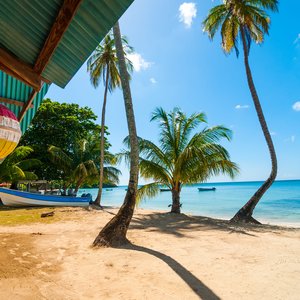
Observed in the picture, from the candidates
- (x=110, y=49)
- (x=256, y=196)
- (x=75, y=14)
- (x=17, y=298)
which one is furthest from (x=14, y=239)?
(x=110, y=49)

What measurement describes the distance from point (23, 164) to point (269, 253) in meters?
18.0

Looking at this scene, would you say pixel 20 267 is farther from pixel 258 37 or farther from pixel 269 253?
pixel 258 37

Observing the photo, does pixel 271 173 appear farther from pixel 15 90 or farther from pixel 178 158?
pixel 15 90

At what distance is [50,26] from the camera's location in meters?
3.14

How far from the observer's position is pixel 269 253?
539 centimetres

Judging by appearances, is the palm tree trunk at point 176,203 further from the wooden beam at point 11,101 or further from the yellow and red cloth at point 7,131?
the yellow and red cloth at point 7,131

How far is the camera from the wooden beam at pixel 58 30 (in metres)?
2.65

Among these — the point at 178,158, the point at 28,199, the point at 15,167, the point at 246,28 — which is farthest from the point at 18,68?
the point at 15,167

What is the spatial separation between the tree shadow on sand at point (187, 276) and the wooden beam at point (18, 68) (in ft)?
12.8

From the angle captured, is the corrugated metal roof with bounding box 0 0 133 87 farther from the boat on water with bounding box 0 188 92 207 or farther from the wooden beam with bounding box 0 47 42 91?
the boat on water with bounding box 0 188 92 207

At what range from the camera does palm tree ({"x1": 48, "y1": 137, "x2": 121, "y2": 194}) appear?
20.3m

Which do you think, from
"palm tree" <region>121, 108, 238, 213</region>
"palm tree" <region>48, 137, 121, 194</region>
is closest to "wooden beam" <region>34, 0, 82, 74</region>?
"palm tree" <region>121, 108, 238, 213</region>

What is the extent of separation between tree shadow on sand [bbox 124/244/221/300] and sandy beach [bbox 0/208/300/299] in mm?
14

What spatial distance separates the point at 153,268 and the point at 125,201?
228 cm
